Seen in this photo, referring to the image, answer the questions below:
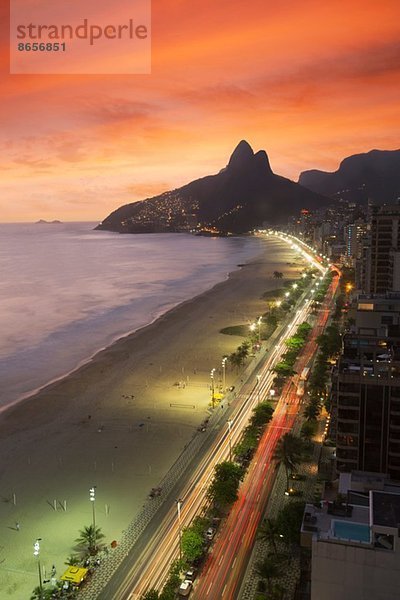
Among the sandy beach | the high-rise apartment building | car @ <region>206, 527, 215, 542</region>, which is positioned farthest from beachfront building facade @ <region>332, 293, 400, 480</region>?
the high-rise apartment building

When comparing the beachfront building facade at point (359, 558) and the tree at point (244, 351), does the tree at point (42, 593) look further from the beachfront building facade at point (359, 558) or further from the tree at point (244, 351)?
the tree at point (244, 351)

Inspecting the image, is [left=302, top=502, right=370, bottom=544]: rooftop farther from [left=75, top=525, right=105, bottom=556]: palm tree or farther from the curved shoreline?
the curved shoreline

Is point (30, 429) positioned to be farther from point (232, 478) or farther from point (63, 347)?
point (63, 347)

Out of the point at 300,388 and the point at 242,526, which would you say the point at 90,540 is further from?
the point at 300,388

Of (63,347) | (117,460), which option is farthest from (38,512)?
(63,347)

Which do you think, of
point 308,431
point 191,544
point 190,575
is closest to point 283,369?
point 308,431

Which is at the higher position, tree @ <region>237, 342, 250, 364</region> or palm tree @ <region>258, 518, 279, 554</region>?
tree @ <region>237, 342, 250, 364</region>
